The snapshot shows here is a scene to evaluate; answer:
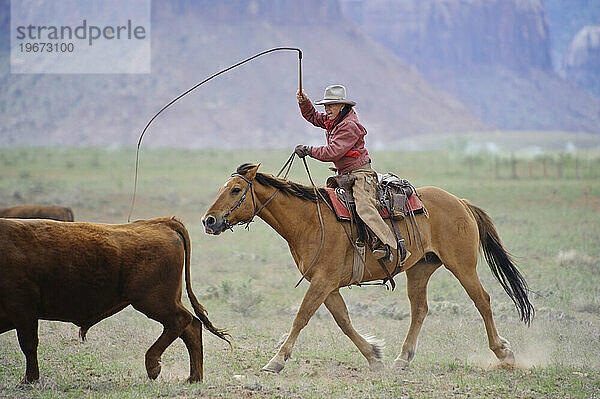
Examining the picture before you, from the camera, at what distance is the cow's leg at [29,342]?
21.0ft

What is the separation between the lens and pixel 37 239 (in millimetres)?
6508

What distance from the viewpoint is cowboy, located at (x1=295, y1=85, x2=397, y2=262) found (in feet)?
23.8

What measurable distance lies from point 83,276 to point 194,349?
1238 millimetres

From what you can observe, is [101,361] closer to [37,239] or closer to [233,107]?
[37,239]

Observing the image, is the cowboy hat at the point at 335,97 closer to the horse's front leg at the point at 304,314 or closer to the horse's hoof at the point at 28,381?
the horse's front leg at the point at 304,314

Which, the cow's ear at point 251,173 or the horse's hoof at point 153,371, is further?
the cow's ear at point 251,173

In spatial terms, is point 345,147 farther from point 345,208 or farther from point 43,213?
point 43,213

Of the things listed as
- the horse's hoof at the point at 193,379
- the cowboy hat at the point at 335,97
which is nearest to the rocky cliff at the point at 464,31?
the cowboy hat at the point at 335,97

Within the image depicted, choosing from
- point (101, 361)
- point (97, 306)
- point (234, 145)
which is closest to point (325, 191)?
point (97, 306)

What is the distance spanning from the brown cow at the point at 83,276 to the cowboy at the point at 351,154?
5.61 feet

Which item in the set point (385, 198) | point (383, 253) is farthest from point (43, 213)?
point (383, 253)

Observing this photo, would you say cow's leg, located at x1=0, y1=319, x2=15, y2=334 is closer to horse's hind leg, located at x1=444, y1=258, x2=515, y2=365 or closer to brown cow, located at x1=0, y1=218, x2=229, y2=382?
brown cow, located at x1=0, y1=218, x2=229, y2=382

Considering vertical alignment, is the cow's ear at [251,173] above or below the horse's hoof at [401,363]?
above

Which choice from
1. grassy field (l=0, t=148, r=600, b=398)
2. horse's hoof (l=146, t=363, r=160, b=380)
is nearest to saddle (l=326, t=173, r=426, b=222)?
grassy field (l=0, t=148, r=600, b=398)
